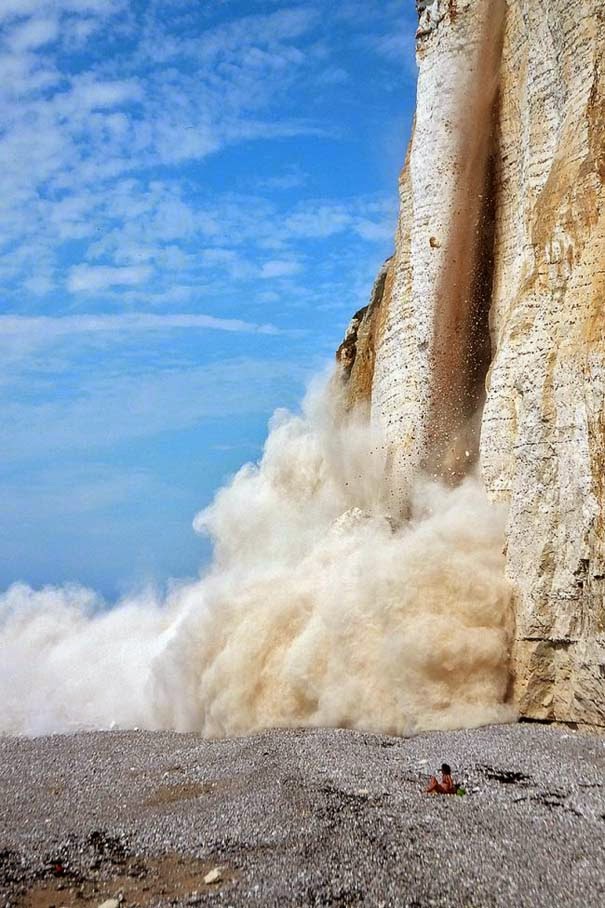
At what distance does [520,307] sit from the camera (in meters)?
14.8

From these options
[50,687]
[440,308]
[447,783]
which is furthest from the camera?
[50,687]

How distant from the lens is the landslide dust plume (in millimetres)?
13969

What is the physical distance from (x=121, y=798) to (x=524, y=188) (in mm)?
11386

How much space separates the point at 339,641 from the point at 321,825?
18.7ft

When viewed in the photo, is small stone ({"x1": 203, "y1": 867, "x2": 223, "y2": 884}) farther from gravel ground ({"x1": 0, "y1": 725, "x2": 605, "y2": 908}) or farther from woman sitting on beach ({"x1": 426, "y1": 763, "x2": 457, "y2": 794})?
woman sitting on beach ({"x1": 426, "y1": 763, "x2": 457, "y2": 794})

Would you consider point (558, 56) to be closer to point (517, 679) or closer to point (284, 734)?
point (517, 679)

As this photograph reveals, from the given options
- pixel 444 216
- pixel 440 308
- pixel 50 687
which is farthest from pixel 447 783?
pixel 50 687

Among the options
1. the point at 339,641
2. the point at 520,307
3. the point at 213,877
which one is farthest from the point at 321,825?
the point at 520,307

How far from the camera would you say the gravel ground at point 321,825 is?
7867 millimetres

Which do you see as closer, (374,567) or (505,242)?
(374,567)

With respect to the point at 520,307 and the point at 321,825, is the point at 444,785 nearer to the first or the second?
the point at 321,825

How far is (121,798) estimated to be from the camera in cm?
1155

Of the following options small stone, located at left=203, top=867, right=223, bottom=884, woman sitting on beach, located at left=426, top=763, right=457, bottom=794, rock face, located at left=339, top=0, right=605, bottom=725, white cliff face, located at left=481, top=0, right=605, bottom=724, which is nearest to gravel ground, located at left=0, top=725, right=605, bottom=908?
small stone, located at left=203, top=867, right=223, bottom=884

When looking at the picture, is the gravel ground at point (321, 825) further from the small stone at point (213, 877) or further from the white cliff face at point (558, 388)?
the white cliff face at point (558, 388)
